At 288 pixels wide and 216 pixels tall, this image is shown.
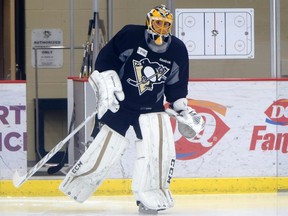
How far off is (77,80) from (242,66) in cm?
164

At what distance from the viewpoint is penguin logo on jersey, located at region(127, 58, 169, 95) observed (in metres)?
7.39

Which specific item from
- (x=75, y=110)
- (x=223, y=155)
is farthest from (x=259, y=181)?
(x=75, y=110)

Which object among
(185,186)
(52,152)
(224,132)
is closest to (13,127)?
(185,186)

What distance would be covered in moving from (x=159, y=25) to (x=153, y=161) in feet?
2.92

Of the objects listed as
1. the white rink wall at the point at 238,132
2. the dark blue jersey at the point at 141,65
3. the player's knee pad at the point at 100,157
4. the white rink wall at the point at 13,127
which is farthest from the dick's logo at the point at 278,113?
the player's knee pad at the point at 100,157

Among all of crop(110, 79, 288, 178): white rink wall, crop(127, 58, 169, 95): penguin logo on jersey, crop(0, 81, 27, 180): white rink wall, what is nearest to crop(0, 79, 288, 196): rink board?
crop(110, 79, 288, 178): white rink wall

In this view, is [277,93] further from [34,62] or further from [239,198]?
[34,62]

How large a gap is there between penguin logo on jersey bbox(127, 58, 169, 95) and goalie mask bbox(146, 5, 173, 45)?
0.51 feet

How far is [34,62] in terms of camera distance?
10891mm

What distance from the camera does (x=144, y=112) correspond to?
7480 mm

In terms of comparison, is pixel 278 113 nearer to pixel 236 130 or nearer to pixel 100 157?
pixel 236 130

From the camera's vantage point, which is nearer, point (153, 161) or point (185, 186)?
point (153, 161)

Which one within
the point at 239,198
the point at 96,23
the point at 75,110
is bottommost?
the point at 239,198

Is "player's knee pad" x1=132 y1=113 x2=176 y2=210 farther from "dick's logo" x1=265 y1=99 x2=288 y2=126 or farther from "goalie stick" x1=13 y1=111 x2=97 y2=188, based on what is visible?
"dick's logo" x1=265 y1=99 x2=288 y2=126
